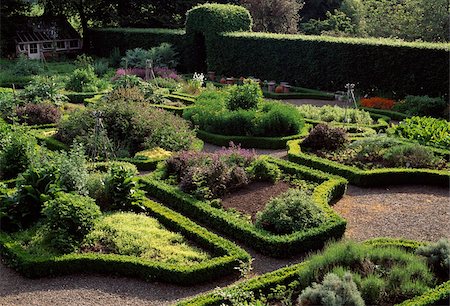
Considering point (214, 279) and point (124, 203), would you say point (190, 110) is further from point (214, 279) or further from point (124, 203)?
point (214, 279)

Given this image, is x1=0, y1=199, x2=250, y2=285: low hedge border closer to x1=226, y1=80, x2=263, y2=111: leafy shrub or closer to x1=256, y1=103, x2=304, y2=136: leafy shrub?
x1=256, y1=103, x2=304, y2=136: leafy shrub

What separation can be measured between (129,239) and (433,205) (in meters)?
5.72

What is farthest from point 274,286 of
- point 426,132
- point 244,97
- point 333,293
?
point 244,97

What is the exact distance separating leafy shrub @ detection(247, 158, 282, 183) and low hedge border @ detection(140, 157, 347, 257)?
66 centimetres

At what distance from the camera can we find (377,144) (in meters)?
12.5

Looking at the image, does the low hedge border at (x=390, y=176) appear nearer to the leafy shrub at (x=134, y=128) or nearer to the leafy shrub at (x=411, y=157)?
the leafy shrub at (x=411, y=157)

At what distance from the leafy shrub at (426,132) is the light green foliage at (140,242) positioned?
7258 millimetres

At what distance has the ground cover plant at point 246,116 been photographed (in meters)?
14.6

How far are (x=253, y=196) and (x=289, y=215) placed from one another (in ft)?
4.66

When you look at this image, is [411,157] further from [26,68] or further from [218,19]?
[26,68]

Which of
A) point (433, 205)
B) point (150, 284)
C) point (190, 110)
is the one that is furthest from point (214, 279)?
point (190, 110)

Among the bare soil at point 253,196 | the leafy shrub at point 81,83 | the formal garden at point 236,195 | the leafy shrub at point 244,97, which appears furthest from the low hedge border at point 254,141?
the leafy shrub at point 81,83

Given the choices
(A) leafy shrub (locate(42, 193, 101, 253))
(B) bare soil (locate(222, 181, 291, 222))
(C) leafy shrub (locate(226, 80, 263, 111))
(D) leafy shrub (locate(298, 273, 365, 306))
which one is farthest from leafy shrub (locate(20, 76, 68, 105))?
(D) leafy shrub (locate(298, 273, 365, 306))

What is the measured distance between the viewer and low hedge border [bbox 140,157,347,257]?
8.30 meters
